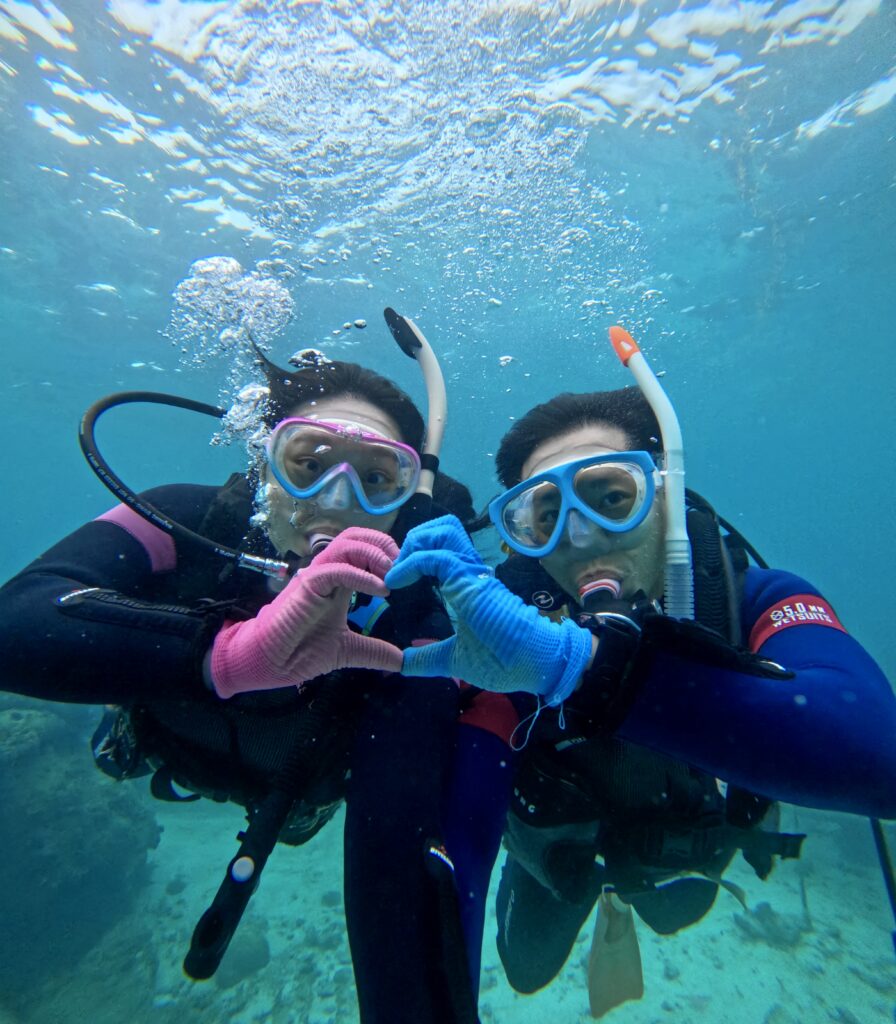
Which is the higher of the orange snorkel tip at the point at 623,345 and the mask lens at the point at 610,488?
the orange snorkel tip at the point at 623,345

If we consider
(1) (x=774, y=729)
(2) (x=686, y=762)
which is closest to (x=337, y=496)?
(2) (x=686, y=762)

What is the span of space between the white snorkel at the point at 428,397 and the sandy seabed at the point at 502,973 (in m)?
8.17

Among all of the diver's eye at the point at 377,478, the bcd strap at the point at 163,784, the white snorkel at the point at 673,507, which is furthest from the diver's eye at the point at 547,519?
the bcd strap at the point at 163,784

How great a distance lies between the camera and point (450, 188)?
543 inches

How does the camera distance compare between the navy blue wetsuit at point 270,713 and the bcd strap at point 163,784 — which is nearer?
the navy blue wetsuit at point 270,713

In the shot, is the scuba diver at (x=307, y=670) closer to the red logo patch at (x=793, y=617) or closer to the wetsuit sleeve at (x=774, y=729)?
the wetsuit sleeve at (x=774, y=729)

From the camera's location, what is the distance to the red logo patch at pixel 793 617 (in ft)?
7.70

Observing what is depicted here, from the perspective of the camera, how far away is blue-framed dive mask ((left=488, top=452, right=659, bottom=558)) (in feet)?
8.85

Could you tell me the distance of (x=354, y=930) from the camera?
2057 millimetres

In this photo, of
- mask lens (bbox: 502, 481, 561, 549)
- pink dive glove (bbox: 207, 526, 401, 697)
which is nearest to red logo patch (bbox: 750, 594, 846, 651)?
mask lens (bbox: 502, 481, 561, 549)

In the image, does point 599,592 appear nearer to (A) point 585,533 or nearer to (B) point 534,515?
(A) point 585,533

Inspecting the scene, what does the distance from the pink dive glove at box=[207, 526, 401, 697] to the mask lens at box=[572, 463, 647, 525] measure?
4.90ft

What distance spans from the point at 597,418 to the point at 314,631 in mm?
2430

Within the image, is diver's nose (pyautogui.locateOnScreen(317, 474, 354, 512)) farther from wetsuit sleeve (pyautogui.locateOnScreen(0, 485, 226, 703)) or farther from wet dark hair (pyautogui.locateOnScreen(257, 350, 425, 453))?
wetsuit sleeve (pyautogui.locateOnScreen(0, 485, 226, 703))
